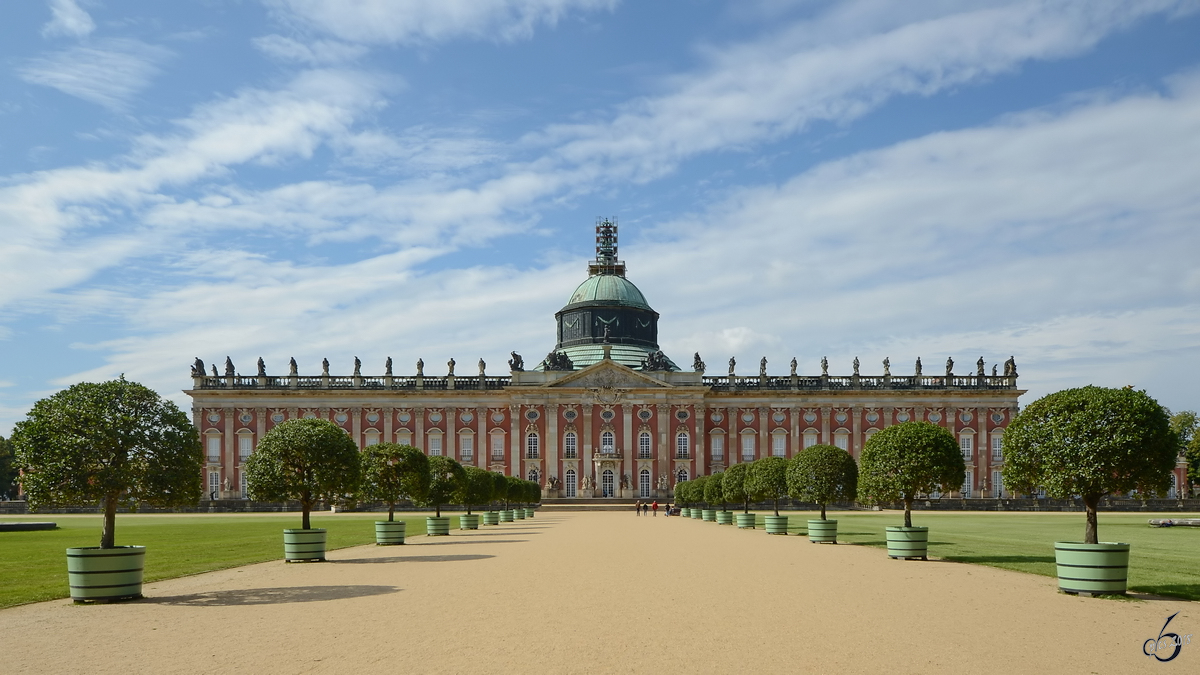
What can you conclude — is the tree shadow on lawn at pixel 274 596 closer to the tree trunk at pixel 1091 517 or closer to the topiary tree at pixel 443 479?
the tree trunk at pixel 1091 517

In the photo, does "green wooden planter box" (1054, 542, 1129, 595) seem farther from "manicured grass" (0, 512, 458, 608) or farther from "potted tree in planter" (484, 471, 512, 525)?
"potted tree in planter" (484, 471, 512, 525)

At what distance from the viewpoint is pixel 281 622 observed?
13.2m

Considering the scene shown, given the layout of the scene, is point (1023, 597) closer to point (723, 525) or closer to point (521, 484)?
point (723, 525)

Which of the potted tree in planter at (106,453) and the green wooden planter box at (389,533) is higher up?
the potted tree in planter at (106,453)

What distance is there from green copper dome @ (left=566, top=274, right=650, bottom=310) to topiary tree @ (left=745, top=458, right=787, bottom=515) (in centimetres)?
5033

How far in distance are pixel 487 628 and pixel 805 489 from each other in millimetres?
20145

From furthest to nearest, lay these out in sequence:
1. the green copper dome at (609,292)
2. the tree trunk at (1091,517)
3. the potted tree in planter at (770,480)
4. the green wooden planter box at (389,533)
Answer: the green copper dome at (609,292) → the potted tree in planter at (770,480) → the green wooden planter box at (389,533) → the tree trunk at (1091,517)

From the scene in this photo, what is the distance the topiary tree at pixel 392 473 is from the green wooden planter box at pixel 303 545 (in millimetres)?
8675

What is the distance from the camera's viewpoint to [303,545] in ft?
73.8

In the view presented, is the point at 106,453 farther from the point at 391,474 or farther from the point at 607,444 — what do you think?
the point at 607,444

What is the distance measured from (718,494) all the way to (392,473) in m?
19.8

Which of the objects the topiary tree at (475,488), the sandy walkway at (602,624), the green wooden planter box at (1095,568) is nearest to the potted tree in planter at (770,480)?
the topiary tree at (475,488)

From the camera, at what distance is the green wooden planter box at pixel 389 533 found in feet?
94.4

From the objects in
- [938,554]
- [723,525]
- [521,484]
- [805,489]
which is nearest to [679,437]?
[521,484]
